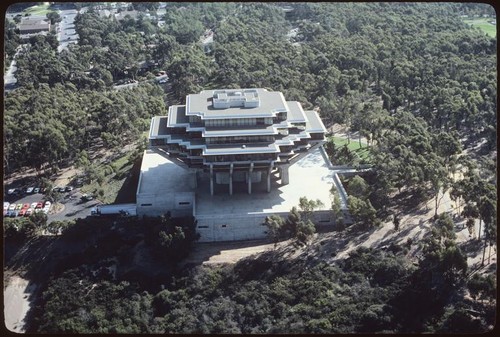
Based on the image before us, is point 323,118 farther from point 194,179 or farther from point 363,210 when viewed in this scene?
point 363,210

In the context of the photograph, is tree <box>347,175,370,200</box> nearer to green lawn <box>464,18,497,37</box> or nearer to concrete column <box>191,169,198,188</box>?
concrete column <box>191,169,198,188</box>

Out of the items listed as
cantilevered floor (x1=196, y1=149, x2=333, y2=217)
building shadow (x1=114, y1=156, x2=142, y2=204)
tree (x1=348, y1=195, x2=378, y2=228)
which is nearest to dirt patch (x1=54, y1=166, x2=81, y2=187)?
building shadow (x1=114, y1=156, x2=142, y2=204)

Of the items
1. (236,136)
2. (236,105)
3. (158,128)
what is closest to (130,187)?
(158,128)

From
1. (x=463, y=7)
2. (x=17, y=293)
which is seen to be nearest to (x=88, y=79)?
(x=17, y=293)

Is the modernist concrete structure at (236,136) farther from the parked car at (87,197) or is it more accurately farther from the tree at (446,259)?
the tree at (446,259)

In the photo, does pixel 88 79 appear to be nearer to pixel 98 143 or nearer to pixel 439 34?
pixel 98 143

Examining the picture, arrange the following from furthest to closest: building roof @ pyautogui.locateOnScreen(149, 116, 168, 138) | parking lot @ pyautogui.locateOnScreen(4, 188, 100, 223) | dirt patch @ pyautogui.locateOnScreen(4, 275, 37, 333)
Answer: parking lot @ pyautogui.locateOnScreen(4, 188, 100, 223) < building roof @ pyautogui.locateOnScreen(149, 116, 168, 138) < dirt patch @ pyautogui.locateOnScreen(4, 275, 37, 333)
